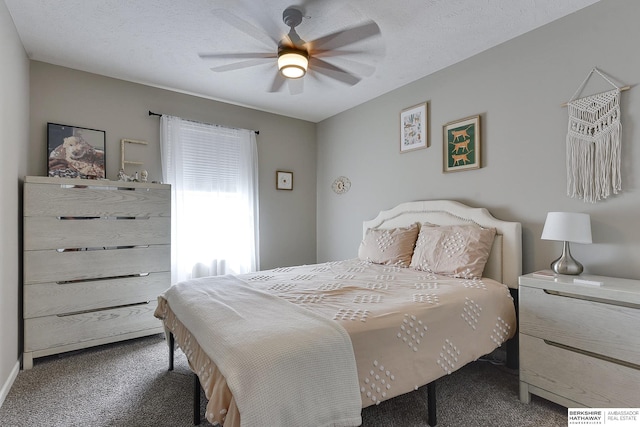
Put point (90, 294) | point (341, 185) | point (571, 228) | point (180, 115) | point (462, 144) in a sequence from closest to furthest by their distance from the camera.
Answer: point (571, 228) < point (90, 294) < point (462, 144) < point (180, 115) < point (341, 185)

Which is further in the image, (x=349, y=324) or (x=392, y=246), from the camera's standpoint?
(x=392, y=246)

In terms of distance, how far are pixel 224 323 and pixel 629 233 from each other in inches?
93.7

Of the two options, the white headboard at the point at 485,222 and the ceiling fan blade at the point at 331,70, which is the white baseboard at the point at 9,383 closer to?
the ceiling fan blade at the point at 331,70

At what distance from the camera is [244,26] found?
1900 millimetres

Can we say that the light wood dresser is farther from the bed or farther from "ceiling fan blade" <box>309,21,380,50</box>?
"ceiling fan blade" <box>309,21,380,50</box>

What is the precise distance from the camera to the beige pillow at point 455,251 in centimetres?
229

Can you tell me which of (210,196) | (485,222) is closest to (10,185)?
(210,196)

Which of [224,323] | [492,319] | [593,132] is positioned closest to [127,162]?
[224,323]

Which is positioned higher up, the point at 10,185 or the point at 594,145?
the point at 594,145

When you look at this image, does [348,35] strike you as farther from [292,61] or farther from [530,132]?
[530,132]

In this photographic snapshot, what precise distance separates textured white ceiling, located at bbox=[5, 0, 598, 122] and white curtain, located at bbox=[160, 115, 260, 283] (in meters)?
0.62

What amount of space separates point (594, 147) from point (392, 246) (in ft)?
5.17

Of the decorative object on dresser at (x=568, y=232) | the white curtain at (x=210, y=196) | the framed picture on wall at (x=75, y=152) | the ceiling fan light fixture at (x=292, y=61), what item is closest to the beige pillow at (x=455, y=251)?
the decorative object on dresser at (x=568, y=232)
